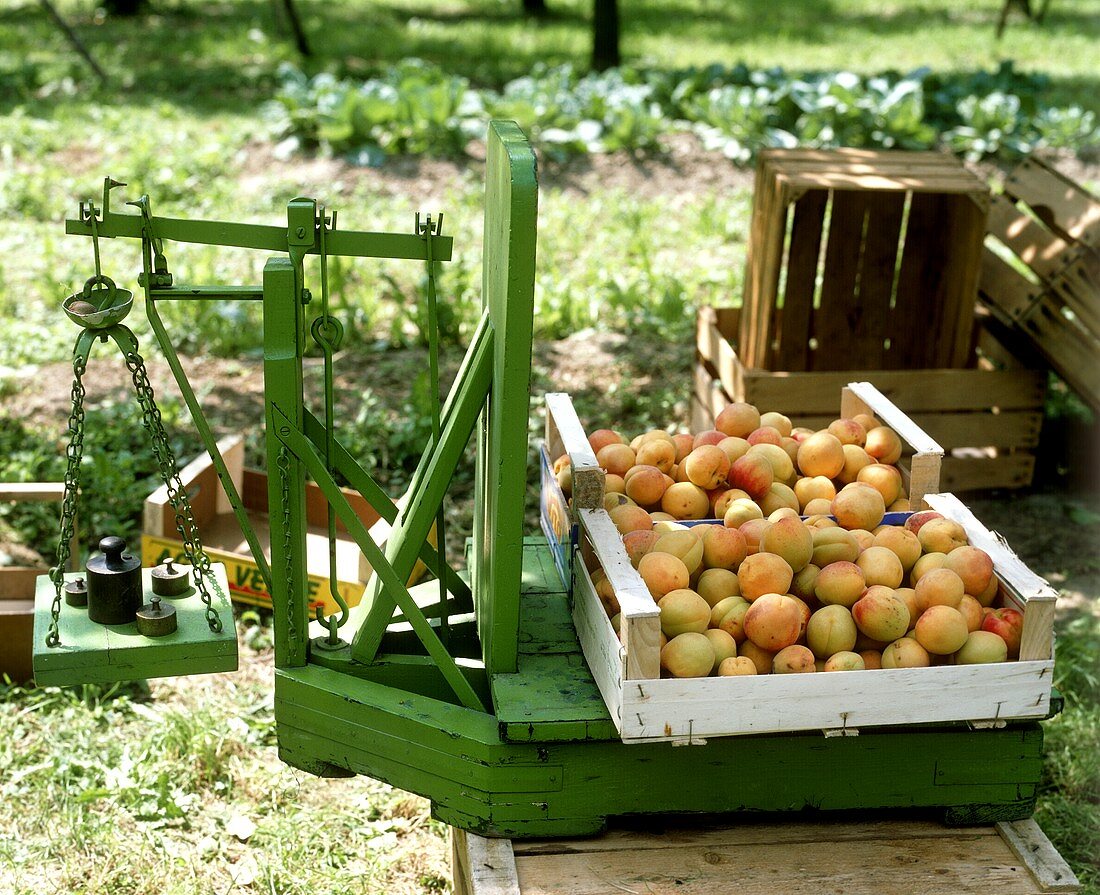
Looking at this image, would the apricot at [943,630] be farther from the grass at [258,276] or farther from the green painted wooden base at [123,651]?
the green painted wooden base at [123,651]

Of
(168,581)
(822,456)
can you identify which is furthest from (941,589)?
(168,581)

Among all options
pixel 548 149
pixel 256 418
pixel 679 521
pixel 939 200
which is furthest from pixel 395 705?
pixel 548 149

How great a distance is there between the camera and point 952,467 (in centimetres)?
529

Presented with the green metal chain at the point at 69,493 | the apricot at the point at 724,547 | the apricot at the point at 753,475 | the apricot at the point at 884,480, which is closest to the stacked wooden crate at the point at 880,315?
the apricot at the point at 884,480

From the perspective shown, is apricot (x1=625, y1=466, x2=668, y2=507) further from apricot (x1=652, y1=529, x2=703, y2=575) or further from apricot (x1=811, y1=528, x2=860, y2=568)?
apricot (x1=811, y1=528, x2=860, y2=568)

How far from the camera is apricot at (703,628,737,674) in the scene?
2.44m

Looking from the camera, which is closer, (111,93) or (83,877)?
(83,877)

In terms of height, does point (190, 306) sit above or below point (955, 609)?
below

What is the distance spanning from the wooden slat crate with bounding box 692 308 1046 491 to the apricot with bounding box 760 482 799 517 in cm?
189

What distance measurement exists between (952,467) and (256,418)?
3155 millimetres

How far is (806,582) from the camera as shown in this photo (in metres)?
2.62

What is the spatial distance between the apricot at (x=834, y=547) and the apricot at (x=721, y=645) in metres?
0.34

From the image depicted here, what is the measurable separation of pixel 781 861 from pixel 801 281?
3191mm

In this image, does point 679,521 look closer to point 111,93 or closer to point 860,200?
point 860,200
